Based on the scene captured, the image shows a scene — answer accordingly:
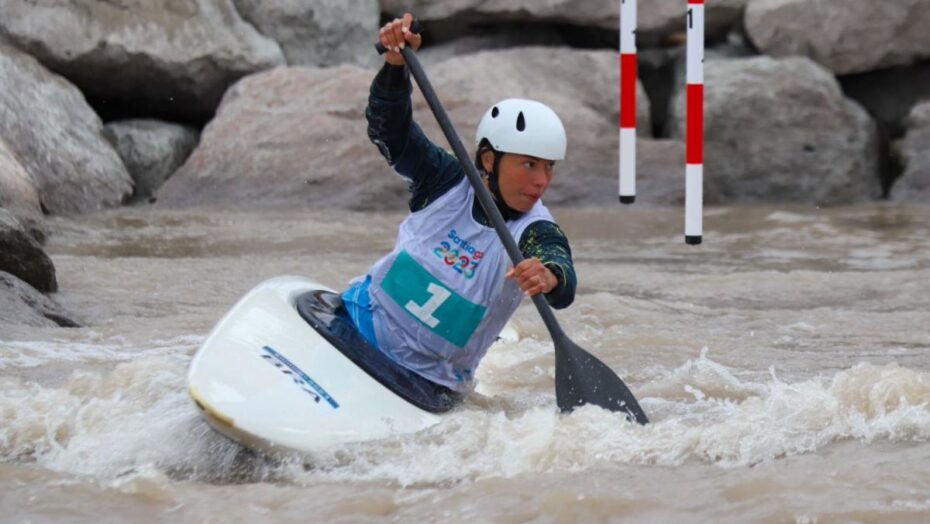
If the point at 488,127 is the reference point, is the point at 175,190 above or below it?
below

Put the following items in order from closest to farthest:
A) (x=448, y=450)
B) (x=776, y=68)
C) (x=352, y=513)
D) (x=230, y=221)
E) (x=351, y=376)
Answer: (x=352, y=513)
(x=448, y=450)
(x=351, y=376)
(x=230, y=221)
(x=776, y=68)

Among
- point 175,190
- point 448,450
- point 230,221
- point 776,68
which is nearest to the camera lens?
point 448,450

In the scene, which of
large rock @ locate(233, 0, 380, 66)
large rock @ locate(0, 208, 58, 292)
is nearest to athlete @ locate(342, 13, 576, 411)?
large rock @ locate(0, 208, 58, 292)

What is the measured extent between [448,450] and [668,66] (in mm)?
7051

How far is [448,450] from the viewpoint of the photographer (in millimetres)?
3449

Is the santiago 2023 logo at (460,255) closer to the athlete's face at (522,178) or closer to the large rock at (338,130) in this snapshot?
the athlete's face at (522,178)

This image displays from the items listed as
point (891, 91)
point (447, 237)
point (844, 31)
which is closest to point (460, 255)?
point (447, 237)

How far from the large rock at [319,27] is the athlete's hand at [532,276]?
21.1 ft

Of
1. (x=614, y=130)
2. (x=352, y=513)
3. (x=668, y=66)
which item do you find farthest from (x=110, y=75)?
(x=352, y=513)

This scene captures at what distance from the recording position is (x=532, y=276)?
3.55m

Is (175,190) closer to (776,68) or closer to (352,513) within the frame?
(776,68)

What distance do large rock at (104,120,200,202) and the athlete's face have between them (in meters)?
5.37

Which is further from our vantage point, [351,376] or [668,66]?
[668,66]

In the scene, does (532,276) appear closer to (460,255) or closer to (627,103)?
(460,255)
